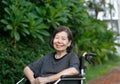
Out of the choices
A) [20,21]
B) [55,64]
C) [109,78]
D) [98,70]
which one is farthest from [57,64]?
[98,70]

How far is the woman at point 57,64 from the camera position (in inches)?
172

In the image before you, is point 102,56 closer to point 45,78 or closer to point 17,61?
point 17,61

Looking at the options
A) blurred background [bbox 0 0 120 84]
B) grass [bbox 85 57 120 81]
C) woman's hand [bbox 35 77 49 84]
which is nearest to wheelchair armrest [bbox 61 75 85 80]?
woman's hand [bbox 35 77 49 84]

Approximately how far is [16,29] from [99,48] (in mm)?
6811

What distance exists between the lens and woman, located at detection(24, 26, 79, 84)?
172 inches

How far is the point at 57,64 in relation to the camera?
450cm

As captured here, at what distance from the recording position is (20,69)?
646 cm

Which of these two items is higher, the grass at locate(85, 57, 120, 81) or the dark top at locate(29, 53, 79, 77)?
the dark top at locate(29, 53, 79, 77)

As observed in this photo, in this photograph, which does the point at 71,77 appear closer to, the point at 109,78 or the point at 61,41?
the point at 61,41

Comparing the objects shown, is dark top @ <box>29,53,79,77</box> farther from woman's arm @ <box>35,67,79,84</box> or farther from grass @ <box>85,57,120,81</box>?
grass @ <box>85,57,120,81</box>

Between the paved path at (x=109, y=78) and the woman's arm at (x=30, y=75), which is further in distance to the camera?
the paved path at (x=109, y=78)

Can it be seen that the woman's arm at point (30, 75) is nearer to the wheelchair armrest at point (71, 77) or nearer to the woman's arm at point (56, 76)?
the woman's arm at point (56, 76)

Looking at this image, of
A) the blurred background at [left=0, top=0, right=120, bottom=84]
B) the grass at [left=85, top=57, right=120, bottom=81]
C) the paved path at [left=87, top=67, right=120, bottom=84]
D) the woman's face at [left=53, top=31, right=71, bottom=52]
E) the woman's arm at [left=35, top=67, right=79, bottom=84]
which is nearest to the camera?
the woman's arm at [left=35, top=67, right=79, bottom=84]

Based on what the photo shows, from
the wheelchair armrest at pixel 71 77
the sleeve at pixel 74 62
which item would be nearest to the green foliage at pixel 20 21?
the sleeve at pixel 74 62
